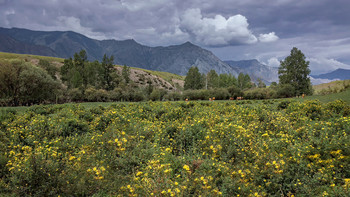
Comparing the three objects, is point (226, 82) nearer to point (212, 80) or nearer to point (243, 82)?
point (212, 80)

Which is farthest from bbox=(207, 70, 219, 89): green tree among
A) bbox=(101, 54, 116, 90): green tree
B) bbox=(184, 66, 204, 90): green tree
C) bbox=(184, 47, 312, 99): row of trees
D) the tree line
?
bbox=(101, 54, 116, 90): green tree

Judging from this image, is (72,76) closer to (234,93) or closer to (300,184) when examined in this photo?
(234,93)

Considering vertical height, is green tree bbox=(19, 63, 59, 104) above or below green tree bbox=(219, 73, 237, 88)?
below

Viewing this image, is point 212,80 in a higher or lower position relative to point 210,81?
higher

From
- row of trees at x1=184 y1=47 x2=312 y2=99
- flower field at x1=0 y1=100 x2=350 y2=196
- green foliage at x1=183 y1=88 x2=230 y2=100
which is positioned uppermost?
row of trees at x1=184 y1=47 x2=312 y2=99

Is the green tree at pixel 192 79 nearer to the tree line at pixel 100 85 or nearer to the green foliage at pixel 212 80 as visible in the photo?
the tree line at pixel 100 85

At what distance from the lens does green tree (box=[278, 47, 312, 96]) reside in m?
54.5

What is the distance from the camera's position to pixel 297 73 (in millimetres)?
55219

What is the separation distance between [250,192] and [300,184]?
4.33 ft

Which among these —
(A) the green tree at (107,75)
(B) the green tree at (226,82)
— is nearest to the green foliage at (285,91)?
(B) the green tree at (226,82)

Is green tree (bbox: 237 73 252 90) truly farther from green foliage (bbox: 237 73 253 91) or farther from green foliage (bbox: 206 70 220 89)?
green foliage (bbox: 206 70 220 89)

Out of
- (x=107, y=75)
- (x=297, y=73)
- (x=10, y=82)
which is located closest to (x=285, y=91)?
(x=297, y=73)

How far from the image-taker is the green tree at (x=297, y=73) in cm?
5447

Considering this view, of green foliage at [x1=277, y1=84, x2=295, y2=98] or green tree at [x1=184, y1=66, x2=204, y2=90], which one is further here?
green tree at [x1=184, y1=66, x2=204, y2=90]
